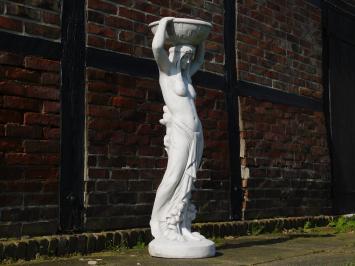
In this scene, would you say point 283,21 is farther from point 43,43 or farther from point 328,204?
point 43,43

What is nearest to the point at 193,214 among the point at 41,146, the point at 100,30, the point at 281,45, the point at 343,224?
the point at 41,146

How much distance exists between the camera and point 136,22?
616 centimetres

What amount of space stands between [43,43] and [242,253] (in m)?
2.42

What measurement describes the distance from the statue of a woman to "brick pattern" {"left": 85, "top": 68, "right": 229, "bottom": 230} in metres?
0.93

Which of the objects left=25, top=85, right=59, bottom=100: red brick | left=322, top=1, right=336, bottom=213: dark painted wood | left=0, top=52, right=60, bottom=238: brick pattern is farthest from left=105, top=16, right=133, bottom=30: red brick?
left=322, top=1, right=336, bottom=213: dark painted wood

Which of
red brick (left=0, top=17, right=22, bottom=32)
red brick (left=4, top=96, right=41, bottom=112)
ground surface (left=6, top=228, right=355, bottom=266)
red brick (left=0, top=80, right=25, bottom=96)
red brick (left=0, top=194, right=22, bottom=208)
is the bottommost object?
ground surface (left=6, top=228, right=355, bottom=266)

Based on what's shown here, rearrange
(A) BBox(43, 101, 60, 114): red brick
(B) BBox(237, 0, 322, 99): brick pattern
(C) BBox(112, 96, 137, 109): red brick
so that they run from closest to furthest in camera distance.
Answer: (A) BBox(43, 101, 60, 114): red brick → (C) BBox(112, 96, 137, 109): red brick → (B) BBox(237, 0, 322, 99): brick pattern

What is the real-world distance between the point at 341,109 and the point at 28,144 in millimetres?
5843

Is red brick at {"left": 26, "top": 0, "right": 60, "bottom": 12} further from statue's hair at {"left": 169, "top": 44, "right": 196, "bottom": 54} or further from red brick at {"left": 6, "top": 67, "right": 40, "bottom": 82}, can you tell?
statue's hair at {"left": 169, "top": 44, "right": 196, "bottom": 54}

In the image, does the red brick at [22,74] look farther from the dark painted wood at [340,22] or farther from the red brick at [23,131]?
the dark painted wood at [340,22]

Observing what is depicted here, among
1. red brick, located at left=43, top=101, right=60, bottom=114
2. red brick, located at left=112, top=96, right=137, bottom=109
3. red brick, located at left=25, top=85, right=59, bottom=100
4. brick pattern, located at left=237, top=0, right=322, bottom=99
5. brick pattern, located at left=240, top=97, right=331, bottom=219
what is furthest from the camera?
brick pattern, located at left=237, top=0, right=322, bottom=99

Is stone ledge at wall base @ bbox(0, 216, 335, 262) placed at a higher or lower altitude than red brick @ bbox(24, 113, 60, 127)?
lower

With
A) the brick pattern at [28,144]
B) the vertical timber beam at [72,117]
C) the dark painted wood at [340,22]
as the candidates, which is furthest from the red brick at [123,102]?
the dark painted wood at [340,22]

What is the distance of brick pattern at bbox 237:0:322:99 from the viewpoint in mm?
7641
